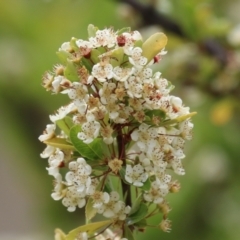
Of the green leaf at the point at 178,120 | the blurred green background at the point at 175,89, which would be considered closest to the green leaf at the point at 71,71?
the green leaf at the point at 178,120

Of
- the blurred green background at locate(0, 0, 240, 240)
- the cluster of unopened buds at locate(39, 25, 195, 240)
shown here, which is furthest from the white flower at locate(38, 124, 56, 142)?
the blurred green background at locate(0, 0, 240, 240)

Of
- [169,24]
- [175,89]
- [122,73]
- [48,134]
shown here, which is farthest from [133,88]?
[175,89]

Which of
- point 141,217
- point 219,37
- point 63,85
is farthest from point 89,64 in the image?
point 219,37

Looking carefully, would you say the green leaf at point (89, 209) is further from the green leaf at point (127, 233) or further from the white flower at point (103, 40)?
the white flower at point (103, 40)

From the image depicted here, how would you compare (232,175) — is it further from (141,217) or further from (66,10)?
(141,217)

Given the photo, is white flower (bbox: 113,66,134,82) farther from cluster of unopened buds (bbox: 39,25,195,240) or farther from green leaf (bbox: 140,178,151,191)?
green leaf (bbox: 140,178,151,191)

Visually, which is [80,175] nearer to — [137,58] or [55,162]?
[55,162]
